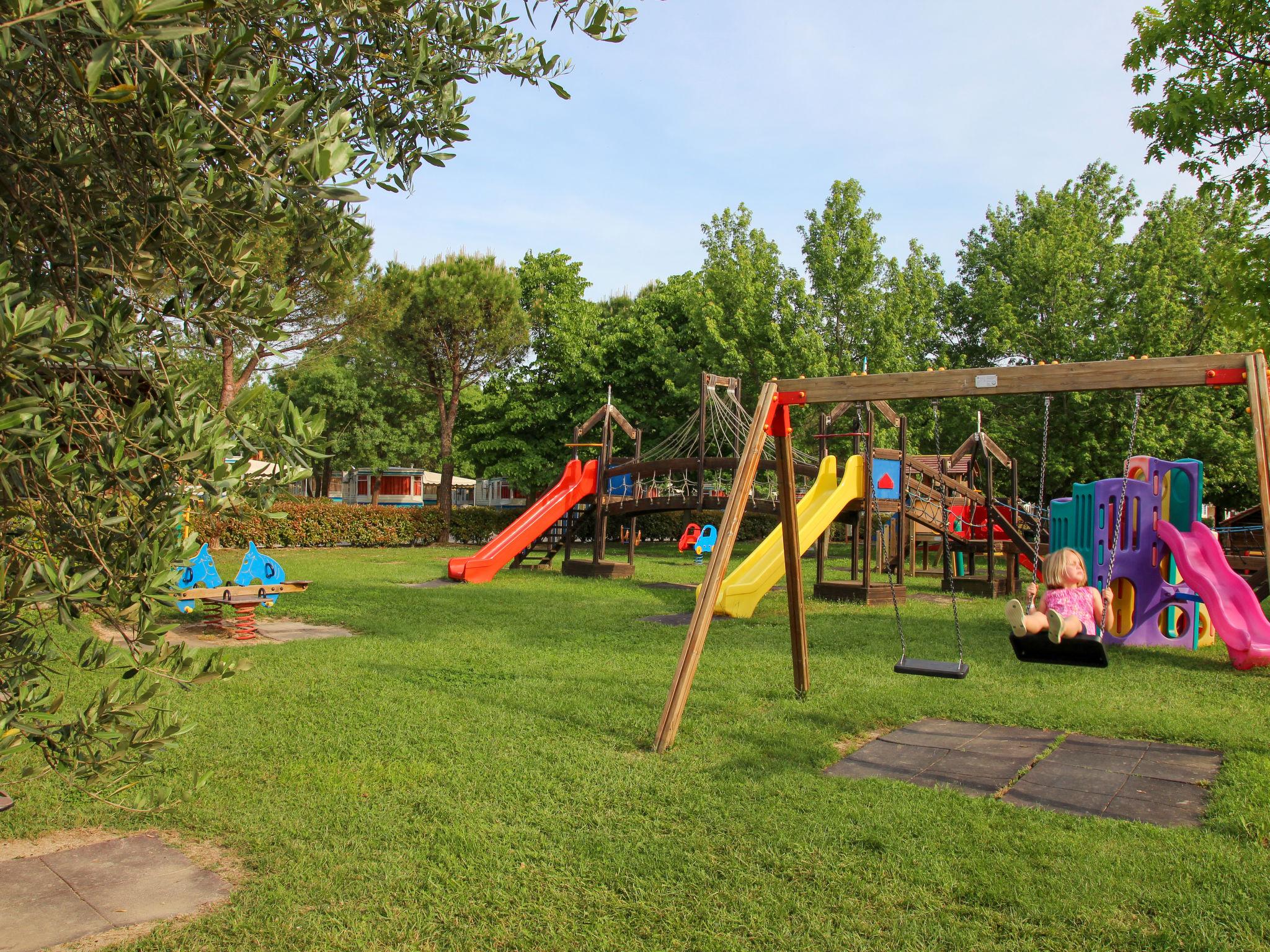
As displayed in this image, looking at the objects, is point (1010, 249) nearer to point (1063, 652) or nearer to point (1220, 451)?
point (1220, 451)

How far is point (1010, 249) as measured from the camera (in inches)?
1289

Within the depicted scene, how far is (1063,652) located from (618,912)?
13.6 feet

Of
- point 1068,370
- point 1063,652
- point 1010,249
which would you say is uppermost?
point 1010,249

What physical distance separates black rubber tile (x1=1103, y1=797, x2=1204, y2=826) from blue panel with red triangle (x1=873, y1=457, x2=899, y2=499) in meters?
10.9

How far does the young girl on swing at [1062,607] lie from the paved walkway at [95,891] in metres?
5.02

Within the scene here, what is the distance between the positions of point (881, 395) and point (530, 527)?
566 inches

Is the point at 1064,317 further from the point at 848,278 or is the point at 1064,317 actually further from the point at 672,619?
the point at 672,619

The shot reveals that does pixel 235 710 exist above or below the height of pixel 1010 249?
below

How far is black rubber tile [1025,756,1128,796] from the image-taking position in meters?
5.09

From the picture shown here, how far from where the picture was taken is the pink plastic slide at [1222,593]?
28.8 ft

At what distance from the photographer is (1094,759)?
5.69 m

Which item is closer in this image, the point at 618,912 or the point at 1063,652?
the point at 618,912

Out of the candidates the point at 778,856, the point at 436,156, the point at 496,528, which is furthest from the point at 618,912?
the point at 496,528

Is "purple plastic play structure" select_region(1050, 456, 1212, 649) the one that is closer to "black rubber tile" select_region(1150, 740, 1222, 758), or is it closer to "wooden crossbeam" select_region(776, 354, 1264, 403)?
"black rubber tile" select_region(1150, 740, 1222, 758)
